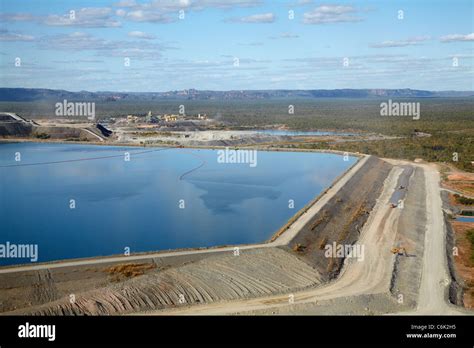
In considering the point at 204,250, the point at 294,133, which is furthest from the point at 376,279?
the point at 294,133

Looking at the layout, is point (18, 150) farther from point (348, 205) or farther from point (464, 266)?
point (464, 266)

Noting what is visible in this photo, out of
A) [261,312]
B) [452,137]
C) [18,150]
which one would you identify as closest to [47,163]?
[18,150]

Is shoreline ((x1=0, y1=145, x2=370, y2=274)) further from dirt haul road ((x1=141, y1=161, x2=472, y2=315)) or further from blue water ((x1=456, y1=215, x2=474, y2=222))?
blue water ((x1=456, y1=215, x2=474, y2=222))

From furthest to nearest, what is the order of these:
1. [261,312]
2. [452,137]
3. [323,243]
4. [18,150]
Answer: [452,137] < [18,150] < [323,243] < [261,312]

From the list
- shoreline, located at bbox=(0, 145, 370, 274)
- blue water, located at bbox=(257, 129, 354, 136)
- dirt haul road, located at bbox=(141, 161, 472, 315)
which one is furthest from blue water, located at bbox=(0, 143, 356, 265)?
blue water, located at bbox=(257, 129, 354, 136)

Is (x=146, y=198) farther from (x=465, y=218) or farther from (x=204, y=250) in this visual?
(x=465, y=218)

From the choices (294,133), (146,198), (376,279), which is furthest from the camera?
(294,133)

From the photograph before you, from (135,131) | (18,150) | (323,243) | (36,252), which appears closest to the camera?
(36,252)
